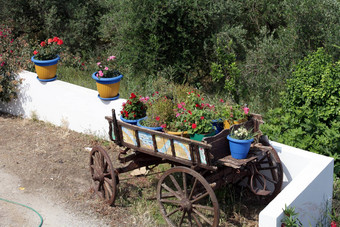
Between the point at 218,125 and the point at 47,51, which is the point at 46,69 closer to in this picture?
the point at 47,51

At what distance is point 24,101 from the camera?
326 inches

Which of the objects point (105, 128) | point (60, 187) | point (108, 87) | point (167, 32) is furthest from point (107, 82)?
point (167, 32)

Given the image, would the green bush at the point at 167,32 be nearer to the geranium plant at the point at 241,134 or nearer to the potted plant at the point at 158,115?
the potted plant at the point at 158,115

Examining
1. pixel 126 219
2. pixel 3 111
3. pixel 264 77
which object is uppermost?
pixel 264 77

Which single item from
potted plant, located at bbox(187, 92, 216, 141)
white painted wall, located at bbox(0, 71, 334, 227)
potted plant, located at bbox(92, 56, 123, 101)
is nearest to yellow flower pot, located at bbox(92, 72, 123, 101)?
potted plant, located at bbox(92, 56, 123, 101)

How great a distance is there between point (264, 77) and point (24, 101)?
4222 mm

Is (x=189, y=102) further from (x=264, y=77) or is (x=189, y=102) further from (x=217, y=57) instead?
(x=217, y=57)

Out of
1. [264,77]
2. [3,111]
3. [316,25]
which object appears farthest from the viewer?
[3,111]

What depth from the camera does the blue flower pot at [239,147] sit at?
15.2 ft

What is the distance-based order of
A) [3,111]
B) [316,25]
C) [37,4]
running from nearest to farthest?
[316,25], [3,111], [37,4]

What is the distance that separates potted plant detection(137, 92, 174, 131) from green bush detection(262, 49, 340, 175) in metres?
1.63

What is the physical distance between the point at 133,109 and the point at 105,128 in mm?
1702

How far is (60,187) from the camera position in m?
6.01

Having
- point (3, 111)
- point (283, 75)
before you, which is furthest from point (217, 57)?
point (3, 111)
